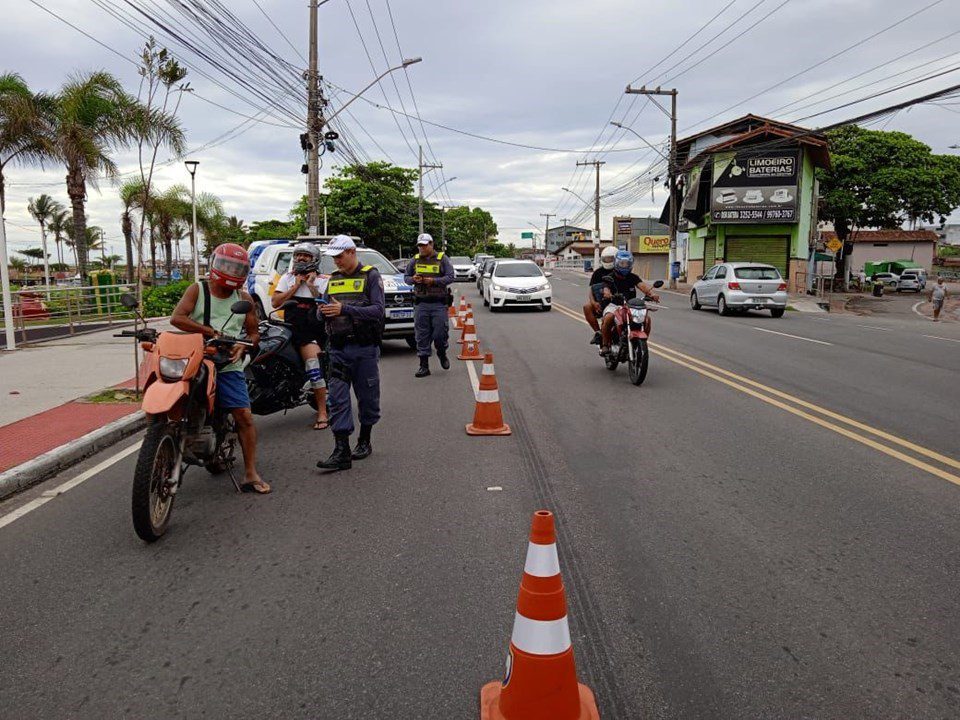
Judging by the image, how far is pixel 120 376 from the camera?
1035 cm

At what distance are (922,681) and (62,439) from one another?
22.0 feet

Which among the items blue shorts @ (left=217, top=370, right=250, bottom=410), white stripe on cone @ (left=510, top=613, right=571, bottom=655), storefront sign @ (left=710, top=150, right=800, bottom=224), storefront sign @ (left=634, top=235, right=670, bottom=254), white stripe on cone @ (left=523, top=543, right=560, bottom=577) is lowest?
white stripe on cone @ (left=510, top=613, right=571, bottom=655)

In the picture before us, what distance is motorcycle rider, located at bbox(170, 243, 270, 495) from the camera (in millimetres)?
5118

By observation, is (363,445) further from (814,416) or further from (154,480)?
(814,416)

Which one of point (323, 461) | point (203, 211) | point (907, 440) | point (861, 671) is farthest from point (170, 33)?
point (203, 211)

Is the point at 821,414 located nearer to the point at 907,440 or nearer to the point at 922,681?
the point at 907,440

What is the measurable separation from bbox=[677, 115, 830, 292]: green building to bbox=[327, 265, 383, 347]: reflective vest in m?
34.5

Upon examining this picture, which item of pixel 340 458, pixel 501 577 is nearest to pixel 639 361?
pixel 340 458

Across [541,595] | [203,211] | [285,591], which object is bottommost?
[285,591]

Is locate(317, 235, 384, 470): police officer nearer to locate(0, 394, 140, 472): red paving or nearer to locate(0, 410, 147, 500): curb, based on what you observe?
locate(0, 410, 147, 500): curb

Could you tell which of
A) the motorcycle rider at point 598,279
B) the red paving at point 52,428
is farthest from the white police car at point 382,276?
the red paving at point 52,428

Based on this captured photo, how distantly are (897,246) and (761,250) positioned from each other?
135ft

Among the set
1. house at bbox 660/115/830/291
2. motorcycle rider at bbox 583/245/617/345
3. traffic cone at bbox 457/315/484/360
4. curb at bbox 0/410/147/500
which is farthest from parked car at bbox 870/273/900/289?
curb at bbox 0/410/147/500

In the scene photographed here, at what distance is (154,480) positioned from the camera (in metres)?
4.42
